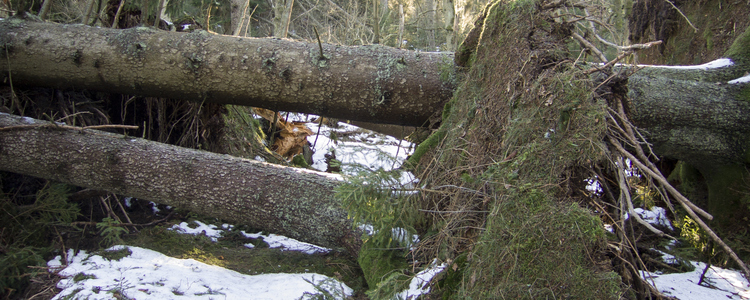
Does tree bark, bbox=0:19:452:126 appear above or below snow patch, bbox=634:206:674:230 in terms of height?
above

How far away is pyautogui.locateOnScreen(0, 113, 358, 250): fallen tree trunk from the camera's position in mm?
3254

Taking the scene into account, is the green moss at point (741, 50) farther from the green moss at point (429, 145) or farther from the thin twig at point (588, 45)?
the green moss at point (429, 145)

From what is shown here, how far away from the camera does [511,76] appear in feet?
8.20

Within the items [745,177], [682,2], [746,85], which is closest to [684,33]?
[682,2]

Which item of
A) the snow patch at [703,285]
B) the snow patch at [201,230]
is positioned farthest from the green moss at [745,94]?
the snow patch at [201,230]

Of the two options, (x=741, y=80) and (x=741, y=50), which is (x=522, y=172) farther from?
(x=741, y=50)

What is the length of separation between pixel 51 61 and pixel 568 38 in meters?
4.39

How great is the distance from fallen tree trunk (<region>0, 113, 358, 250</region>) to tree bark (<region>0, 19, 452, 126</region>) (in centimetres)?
58

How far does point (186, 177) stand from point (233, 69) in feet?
3.37

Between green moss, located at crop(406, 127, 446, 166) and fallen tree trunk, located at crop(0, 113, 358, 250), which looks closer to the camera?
green moss, located at crop(406, 127, 446, 166)

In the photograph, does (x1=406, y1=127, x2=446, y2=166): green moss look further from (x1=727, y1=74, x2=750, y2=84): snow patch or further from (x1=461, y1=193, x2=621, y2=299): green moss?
(x1=727, y1=74, x2=750, y2=84): snow patch

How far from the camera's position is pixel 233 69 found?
371 centimetres

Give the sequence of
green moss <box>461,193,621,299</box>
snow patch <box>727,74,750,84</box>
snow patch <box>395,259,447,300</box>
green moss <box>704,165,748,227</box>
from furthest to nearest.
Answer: green moss <box>704,165,748,227</box>, snow patch <box>727,74,750,84</box>, snow patch <box>395,259,447,300</box>, green moss <box>461,193,621,299</box>

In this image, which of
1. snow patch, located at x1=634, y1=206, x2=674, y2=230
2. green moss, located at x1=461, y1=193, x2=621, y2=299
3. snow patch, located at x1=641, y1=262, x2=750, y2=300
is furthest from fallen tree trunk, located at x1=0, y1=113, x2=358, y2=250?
snow patch, located at x1=634, y1=206, x2=674, y2=230
